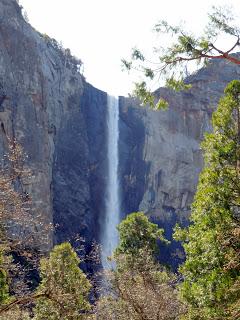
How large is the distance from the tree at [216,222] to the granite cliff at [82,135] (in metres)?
24.0

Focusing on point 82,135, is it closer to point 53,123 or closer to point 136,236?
point 53,123

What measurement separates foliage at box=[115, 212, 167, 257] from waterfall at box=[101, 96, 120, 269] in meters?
18.4

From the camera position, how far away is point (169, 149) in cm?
4856

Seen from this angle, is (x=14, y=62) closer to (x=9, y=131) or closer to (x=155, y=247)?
(x=9, y=131)

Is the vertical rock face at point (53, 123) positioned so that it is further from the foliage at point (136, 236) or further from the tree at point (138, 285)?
the tree at point (138, 285)

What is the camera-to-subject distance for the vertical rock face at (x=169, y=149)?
46.8 metres

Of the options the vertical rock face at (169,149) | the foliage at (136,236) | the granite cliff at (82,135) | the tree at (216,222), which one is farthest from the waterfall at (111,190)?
the tree at (216,222)

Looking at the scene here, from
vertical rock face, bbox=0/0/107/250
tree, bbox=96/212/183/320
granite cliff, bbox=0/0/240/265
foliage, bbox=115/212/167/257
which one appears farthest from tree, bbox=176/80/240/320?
granite cliff, bbox=0/0/240/265

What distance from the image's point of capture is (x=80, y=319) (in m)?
14.3

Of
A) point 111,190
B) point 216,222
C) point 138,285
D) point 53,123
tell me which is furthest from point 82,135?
point 216,222

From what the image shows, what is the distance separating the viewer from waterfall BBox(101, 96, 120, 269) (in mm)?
43312

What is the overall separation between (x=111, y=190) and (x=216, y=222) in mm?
35062

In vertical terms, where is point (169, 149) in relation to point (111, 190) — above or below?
above

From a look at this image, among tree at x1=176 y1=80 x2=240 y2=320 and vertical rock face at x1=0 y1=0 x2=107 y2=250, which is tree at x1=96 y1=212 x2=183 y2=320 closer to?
tree at x1=176 y1=80 x2=240 y2=320
